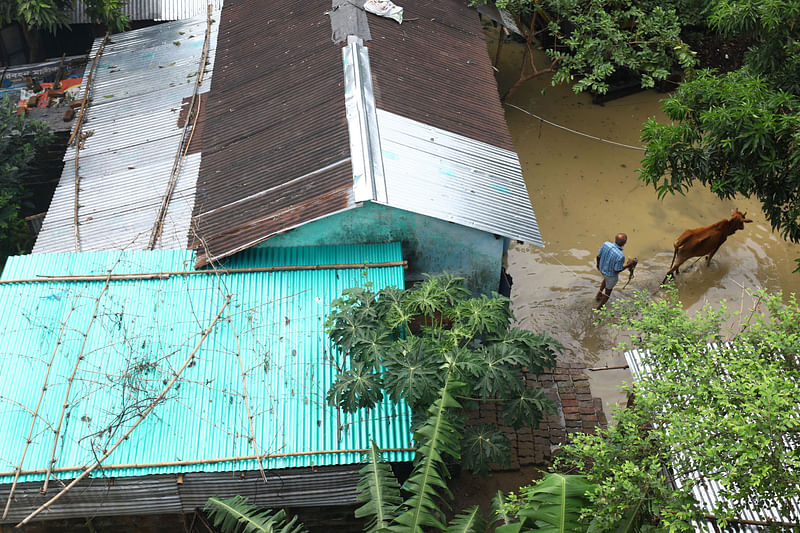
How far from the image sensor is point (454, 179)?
27.5 feet

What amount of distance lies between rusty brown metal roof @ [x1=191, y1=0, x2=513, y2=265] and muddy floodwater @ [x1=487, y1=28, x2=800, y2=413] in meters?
2.81

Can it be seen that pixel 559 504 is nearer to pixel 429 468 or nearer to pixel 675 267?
pixel 429 468

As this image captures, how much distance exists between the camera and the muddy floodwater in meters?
10.6

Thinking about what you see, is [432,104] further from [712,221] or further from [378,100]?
[712,221]

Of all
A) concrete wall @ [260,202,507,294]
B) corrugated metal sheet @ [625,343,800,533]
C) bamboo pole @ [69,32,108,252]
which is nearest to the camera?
corrugated metal sheet @ [625,343,800,533]

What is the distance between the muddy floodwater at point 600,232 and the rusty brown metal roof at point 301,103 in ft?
9.21

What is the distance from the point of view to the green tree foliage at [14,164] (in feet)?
33.1

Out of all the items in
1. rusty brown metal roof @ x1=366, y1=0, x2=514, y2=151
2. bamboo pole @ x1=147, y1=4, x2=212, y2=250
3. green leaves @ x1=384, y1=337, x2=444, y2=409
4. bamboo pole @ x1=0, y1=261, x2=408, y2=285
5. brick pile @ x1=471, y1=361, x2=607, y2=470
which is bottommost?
brick pile @ x1=471, y1=361, x2=607, y2=470

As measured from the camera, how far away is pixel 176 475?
6.82m

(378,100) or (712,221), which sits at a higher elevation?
(378,100)

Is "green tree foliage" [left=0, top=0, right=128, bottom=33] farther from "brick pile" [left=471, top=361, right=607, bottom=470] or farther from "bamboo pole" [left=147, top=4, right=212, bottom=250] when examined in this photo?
"brick pile" [left=471, top=361, right=607, bottom=470]

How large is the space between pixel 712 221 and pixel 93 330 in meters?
10.1

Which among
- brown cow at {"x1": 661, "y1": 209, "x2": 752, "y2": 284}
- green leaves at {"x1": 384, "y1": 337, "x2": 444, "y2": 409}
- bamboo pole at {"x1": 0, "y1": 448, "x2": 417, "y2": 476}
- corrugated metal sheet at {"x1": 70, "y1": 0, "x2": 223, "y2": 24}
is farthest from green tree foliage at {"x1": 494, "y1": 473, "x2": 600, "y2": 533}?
corrugated metal sheet at {"x1": 70, "y1": 0, "x2": 223, "y2": 24}

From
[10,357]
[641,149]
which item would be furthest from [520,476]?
[641,149]
